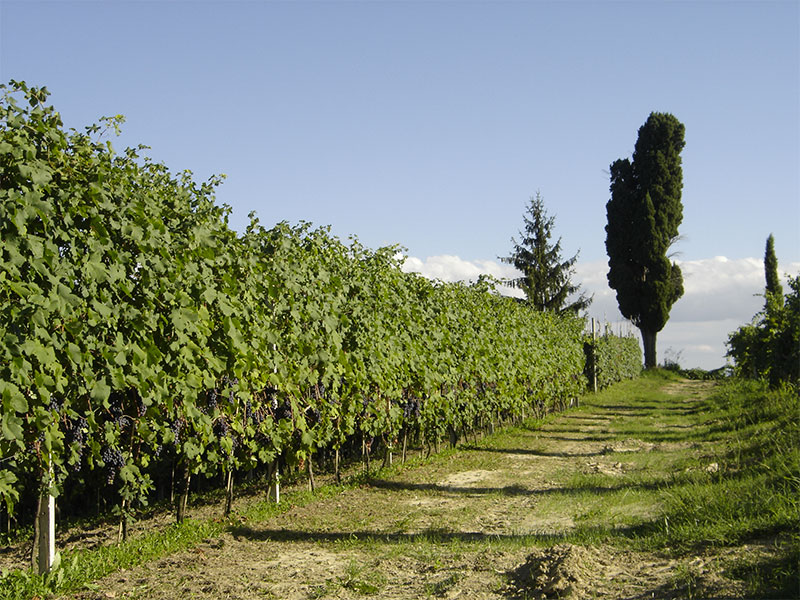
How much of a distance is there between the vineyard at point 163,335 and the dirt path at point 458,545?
673 millimetres

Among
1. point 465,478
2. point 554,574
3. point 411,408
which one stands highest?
point 411,408

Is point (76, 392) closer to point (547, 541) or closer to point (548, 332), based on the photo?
point (547, 541)

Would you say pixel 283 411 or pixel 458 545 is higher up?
pixel 283 411

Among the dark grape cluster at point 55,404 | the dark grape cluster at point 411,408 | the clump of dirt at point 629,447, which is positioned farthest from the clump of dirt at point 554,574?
the clump of dirt at point 629,447

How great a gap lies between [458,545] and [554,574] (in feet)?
4.20

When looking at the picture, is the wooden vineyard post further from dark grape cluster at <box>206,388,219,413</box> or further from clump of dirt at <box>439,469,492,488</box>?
clump of dirt at <box>439,469,492,488</box>

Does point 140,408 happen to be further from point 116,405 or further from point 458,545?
point 458,545

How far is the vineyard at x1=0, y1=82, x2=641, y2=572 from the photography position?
12.4 ft

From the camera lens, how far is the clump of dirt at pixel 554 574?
12.6 feet

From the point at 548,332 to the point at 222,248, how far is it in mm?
12174

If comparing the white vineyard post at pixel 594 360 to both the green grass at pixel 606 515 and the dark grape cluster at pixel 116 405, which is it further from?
the dark grape cluster at pixel 116 405

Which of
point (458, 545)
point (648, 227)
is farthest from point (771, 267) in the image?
point (458, 545)

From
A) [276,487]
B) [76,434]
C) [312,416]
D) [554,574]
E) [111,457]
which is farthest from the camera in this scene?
[312,416]

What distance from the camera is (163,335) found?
16.0 ft
